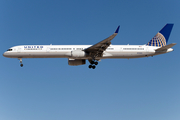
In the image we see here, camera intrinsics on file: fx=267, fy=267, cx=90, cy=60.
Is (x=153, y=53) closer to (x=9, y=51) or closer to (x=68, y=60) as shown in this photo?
(x=68, y=60)

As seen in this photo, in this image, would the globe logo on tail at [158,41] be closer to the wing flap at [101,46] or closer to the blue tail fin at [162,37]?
the blue tail fin at [162,37]

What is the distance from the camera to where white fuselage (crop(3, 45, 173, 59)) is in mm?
44031

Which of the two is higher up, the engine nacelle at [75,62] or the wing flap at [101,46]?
the wing flap at [101,46]

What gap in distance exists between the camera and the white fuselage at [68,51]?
44.0m

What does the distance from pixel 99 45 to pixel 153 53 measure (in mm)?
9457

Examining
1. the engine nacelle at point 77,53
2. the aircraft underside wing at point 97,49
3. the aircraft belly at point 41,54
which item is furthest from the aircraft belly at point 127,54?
the aircraft belly at point 41,54

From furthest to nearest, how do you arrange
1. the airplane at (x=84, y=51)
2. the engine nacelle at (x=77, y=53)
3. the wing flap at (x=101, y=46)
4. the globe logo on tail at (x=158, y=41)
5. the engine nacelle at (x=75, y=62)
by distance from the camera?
the engine nacelle at (x=75, y=62) < the globe logo on tail at (x=158, y=41) < the airplane at (x=84, y=51) < the engine nacelle at (x=77, y=53) < the wing flap at (x=101, y=46)

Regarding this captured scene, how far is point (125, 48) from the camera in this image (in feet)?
146

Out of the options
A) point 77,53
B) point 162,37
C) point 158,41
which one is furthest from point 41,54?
point 162,37

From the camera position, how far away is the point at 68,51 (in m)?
44.1

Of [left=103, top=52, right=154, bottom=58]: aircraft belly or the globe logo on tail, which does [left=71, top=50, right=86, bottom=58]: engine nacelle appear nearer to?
[left=103, top=52, right=154, bottom=58]: aircraft belly

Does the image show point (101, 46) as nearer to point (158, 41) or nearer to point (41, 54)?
point (41, 54)

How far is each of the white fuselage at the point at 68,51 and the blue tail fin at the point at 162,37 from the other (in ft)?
8.17

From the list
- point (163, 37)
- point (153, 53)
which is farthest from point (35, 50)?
point (163, 37)
